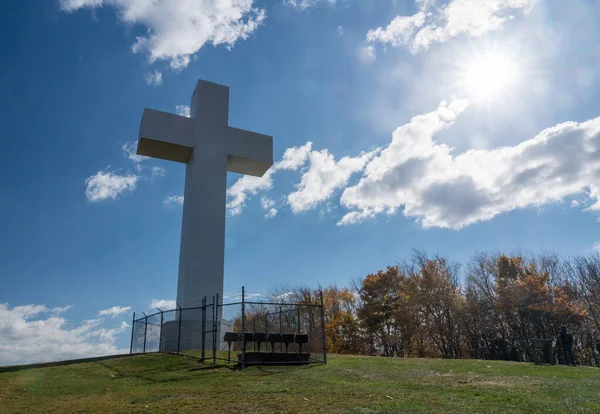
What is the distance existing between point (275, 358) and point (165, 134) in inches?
455

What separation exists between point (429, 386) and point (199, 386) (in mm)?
4646

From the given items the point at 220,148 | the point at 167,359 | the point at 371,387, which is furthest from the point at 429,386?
the point at 220,148

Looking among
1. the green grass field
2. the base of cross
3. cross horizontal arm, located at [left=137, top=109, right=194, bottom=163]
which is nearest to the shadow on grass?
the green grass field

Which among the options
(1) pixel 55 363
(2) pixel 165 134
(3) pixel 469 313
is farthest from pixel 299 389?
(3) pixel 469 313

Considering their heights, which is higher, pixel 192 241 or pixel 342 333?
pixel 192 241

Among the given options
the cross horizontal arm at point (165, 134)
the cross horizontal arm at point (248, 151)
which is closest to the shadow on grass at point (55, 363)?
the cross horizontal arm at point (165, 134)

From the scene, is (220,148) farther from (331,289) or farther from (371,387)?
(331,289)

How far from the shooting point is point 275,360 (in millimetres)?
12922

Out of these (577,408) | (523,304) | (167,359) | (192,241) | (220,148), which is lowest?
(577,408)

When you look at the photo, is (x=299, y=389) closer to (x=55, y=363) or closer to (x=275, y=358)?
(x=275, y=358)

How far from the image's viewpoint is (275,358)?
42.5ft

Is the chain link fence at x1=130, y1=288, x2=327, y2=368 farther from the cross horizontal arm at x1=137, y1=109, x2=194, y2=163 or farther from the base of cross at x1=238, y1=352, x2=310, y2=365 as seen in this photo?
the cross horizontal arm at x1=137, y1=109, x2=194, y2=163

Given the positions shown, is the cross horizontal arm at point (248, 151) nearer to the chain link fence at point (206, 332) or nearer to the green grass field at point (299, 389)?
the chain link fence at point (206, 332)

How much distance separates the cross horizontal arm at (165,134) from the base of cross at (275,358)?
1074 cm
